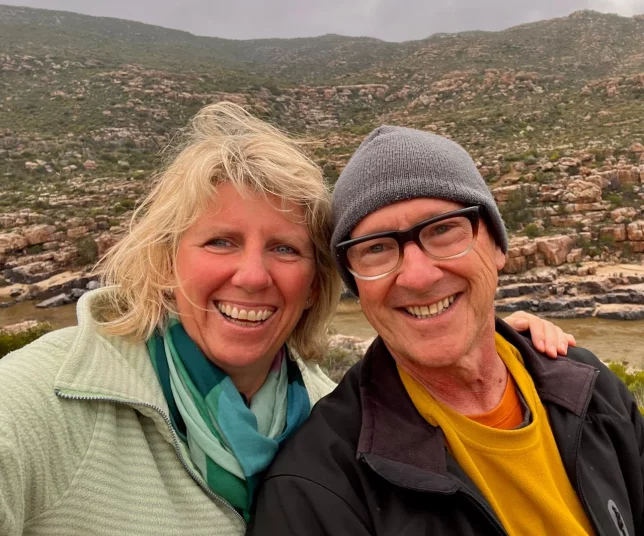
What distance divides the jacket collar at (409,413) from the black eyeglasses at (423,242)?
0.40 m

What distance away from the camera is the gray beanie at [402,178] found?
1.74m

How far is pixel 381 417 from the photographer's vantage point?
167 cm

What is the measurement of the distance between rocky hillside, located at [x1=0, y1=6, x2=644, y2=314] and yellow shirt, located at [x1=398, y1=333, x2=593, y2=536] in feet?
5.57

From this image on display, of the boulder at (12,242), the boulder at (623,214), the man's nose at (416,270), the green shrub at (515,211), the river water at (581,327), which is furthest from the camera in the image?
the boulder at (12,242)

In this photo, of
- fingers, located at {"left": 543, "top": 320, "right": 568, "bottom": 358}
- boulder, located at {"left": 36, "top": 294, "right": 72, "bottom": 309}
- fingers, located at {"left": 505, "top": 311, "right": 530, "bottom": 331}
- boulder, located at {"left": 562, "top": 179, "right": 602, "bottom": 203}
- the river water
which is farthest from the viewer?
boulder, located at {"left": 562, "top": 179, "right": 602, "bottom": 203}

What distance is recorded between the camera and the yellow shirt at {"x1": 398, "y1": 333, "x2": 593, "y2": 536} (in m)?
1.58

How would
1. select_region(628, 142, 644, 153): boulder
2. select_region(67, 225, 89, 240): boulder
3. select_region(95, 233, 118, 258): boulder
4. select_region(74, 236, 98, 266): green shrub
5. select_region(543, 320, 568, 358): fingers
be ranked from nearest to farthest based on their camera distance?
select_region(543, 320, 568, 358): fingers < select_region(95, 233, 118, 258): boulder < select_region(74, 236, 98, 266): green shrub < select_region(67, 225, 89, 240): boulder < select_region(628, 142, 644, 153): boulder

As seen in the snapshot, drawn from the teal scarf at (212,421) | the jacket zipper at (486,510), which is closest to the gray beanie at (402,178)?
the teal scarf at (212,421)

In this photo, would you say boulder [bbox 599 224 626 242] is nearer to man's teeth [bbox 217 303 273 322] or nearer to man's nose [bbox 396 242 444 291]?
man's nose [bbox 396 242 444 291]

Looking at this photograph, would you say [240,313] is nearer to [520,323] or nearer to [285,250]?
[285,250]

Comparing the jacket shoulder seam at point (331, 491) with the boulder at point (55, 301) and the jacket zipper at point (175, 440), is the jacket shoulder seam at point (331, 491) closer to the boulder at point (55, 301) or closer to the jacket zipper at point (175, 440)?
the jacket zipper at point (175, 440)

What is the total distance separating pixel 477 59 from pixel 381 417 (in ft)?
190

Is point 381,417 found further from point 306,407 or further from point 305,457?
point 306,407

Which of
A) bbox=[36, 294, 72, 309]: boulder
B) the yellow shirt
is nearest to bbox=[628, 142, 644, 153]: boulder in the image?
bbox=[36, 294, 72, 309]: boulder
